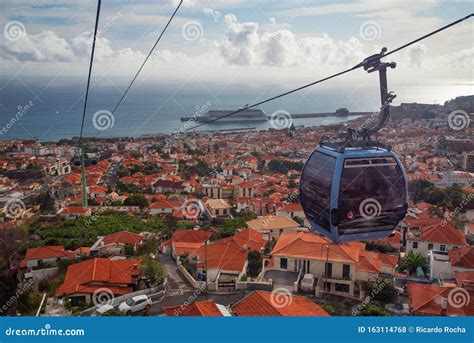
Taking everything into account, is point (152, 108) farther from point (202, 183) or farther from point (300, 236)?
point (300, 236)

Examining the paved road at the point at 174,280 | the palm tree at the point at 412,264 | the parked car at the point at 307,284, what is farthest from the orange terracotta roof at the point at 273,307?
the palm tree at the point at 412,264

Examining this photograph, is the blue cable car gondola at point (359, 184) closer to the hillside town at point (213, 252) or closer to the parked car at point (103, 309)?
the hillside town at point (213, 252)

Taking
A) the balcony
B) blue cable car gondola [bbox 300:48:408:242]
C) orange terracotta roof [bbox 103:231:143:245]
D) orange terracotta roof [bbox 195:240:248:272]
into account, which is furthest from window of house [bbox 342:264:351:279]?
orange terracotta roof [bbox 103:231:143:245]

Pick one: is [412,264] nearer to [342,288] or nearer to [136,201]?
[342,288]

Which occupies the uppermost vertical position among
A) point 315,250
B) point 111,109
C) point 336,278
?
point 111,109

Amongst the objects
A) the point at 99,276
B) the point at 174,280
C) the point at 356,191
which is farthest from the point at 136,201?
the point at 356,191

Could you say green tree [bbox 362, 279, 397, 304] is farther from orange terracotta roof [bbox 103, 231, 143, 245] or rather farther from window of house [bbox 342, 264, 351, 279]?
orange terracotta roof [bbox 103, 231, 143, 245]
